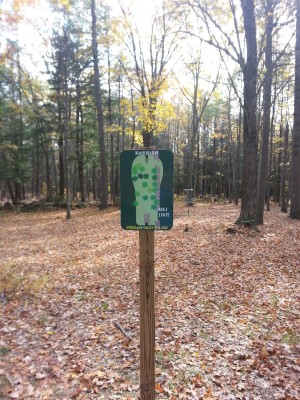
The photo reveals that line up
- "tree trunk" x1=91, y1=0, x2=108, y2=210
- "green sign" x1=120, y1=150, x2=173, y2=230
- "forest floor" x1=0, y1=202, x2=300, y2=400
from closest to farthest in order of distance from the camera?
1. "green sign" x1=120, y1=150, x2=173, y2=230
2. "forest floor" x1=0, y1=202, x2=300, y2=400
3. "tree trunk" x1=91, y1=0, x2=108, y2=210

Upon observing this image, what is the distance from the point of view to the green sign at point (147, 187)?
7.23 feet

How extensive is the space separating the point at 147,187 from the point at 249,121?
28.0 ft

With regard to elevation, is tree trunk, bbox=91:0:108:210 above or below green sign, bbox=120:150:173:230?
above

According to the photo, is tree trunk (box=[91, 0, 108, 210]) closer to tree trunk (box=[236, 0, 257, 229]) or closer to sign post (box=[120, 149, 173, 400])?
tree trunk (box=[236, 0, 257, 229])

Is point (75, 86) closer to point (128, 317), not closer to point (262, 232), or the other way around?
point (262, 232)

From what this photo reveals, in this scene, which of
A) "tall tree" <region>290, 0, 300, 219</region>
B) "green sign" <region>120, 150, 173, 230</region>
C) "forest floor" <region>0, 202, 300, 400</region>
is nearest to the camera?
"green sign" <region>120, 150, 173, 230</region>

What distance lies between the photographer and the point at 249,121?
962 centimetres

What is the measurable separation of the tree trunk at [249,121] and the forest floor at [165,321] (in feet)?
4.70

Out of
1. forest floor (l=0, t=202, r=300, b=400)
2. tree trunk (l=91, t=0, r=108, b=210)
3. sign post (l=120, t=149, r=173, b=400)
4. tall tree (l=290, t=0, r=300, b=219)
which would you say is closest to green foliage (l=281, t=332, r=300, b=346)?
forest floor (l=0, t=202, r=300, b=400)

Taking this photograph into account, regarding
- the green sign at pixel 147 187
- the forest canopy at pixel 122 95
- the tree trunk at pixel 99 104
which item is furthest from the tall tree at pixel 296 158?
the green sign at pixel 147 187

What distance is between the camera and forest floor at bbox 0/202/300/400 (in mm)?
3236

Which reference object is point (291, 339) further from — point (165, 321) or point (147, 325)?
point (147, 325)

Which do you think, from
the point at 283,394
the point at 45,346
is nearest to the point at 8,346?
the point at 45,346

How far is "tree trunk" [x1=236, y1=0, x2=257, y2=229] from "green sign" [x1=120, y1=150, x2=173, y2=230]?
26.7ft
